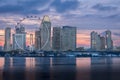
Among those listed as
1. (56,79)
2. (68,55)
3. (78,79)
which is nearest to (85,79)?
(78,79)

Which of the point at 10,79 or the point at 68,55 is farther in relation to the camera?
the point at 68,55

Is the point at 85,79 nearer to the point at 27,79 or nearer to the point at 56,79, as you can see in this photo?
the point at 56,79

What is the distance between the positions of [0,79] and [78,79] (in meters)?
8.38

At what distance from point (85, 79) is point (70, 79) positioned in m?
1.63

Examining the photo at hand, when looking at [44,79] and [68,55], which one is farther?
[68,55]

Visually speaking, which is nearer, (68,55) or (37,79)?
(37,79)

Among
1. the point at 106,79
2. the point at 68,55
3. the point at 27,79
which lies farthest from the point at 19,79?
the point at 68,55

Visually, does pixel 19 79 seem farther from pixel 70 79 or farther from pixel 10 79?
pixel 70 79

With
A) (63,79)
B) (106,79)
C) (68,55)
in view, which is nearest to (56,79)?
(63,79)

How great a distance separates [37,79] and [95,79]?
20.8 feet

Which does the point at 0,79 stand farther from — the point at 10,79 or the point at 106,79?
the point at 106,79

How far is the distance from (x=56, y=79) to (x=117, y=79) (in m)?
6.62

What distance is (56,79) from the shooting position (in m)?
36.1

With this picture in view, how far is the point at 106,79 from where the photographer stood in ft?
116
